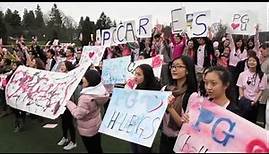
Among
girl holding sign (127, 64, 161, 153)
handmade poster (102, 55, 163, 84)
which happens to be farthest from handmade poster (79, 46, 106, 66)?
girl holding sign (127, 64, 161, 153)

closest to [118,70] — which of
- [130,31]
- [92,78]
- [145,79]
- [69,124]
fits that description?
[130,31]

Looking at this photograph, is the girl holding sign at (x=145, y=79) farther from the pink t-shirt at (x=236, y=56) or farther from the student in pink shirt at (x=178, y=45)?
the student in pink shirt at (x=178, y=45)

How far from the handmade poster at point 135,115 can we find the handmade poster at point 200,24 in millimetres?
5430

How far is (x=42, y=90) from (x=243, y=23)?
5951 millimetres

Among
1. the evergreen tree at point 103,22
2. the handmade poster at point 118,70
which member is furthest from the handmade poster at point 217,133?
the evergreen tree at point 103,22

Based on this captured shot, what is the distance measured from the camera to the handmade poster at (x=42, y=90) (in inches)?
199

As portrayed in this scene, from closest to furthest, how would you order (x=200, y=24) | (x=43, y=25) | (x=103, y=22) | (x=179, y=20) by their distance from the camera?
(x=200, y=24) < (x=179, y=20) < (x=103, y=22) < (x=43, y=25)

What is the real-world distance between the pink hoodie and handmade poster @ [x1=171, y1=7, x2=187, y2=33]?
5895mm

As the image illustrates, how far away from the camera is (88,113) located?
173 inches

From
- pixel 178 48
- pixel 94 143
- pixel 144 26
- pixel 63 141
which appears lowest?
pixel 63 141

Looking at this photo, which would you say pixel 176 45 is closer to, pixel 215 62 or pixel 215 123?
pixel 215 62

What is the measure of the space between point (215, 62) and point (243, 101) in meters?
5.29

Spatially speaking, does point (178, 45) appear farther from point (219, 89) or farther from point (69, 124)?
point (219, 89)

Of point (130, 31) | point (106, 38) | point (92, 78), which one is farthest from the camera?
point (106, 38)
